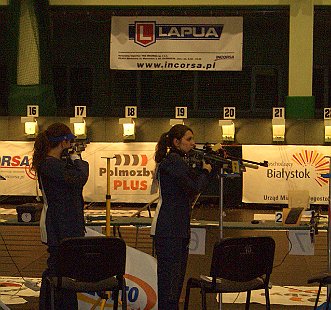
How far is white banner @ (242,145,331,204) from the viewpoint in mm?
16734

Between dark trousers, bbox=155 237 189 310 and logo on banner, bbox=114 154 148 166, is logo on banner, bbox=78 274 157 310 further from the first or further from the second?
logo on banner, bbox=114 154 148 166

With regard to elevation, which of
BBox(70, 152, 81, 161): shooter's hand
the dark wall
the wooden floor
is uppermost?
the dark wall

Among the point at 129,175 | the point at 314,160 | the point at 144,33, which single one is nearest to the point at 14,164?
the point at 129,175

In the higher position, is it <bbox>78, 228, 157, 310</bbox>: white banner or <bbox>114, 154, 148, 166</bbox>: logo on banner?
<bbox>114, 154, 148, 166</bbox>: logo on banner

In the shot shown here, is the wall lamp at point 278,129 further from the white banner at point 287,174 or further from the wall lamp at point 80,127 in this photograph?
the wall lamp at point 80,127

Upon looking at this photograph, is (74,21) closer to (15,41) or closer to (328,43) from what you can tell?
(15,41)

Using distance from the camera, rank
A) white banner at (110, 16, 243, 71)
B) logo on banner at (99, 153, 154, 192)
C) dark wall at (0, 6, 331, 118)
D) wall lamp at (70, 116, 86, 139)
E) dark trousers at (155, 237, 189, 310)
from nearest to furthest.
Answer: dark trousers at (155, 237, 189, 310) < white banner at (110, 16, 243, 71) < logo on banner at (99, 153, 154, 192) < wall lamp at (70, 116, 86, 139) < dark wall at (0, 6, 331, 118)

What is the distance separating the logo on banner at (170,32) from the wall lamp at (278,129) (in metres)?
2.21

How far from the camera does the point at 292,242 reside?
7828 mm

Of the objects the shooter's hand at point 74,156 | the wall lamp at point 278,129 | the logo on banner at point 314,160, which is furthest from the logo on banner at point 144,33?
the shooter's hand at point 74,156

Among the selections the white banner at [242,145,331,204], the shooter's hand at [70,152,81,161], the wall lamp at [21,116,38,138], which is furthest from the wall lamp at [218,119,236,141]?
the shooter's hand at [70,152,81,161]

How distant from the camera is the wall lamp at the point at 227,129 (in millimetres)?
17109

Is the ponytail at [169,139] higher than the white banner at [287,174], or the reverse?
the ponytail at [169,139]

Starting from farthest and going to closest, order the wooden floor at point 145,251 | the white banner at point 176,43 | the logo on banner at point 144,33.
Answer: the logo on banner at point 144,33
the white banner at point 176,43
the wooden floor at point 145,251
